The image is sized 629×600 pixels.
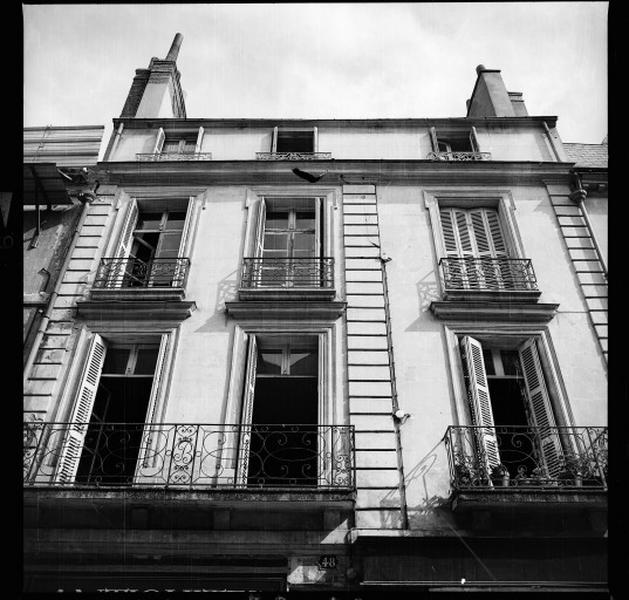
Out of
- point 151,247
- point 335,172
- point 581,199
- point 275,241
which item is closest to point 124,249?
point 151,247

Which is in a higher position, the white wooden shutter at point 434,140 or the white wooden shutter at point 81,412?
the white wooden shutter at point 434,140

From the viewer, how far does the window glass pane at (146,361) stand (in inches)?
396

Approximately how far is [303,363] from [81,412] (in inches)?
130

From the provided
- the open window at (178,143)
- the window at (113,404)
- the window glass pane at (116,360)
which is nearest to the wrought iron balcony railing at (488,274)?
the window at (113,404)

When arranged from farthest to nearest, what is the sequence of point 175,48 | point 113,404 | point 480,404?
point 175,48
point 113,404
point 480,404

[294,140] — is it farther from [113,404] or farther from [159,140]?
[113,404]

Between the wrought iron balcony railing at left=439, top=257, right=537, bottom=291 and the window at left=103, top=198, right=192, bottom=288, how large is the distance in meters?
4.42

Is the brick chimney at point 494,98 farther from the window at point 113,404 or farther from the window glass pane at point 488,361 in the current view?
the window at point 113,404

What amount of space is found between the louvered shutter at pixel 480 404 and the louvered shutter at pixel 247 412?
3053 mm

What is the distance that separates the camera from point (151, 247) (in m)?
11.7

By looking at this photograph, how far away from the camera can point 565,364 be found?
9586 millimetres
